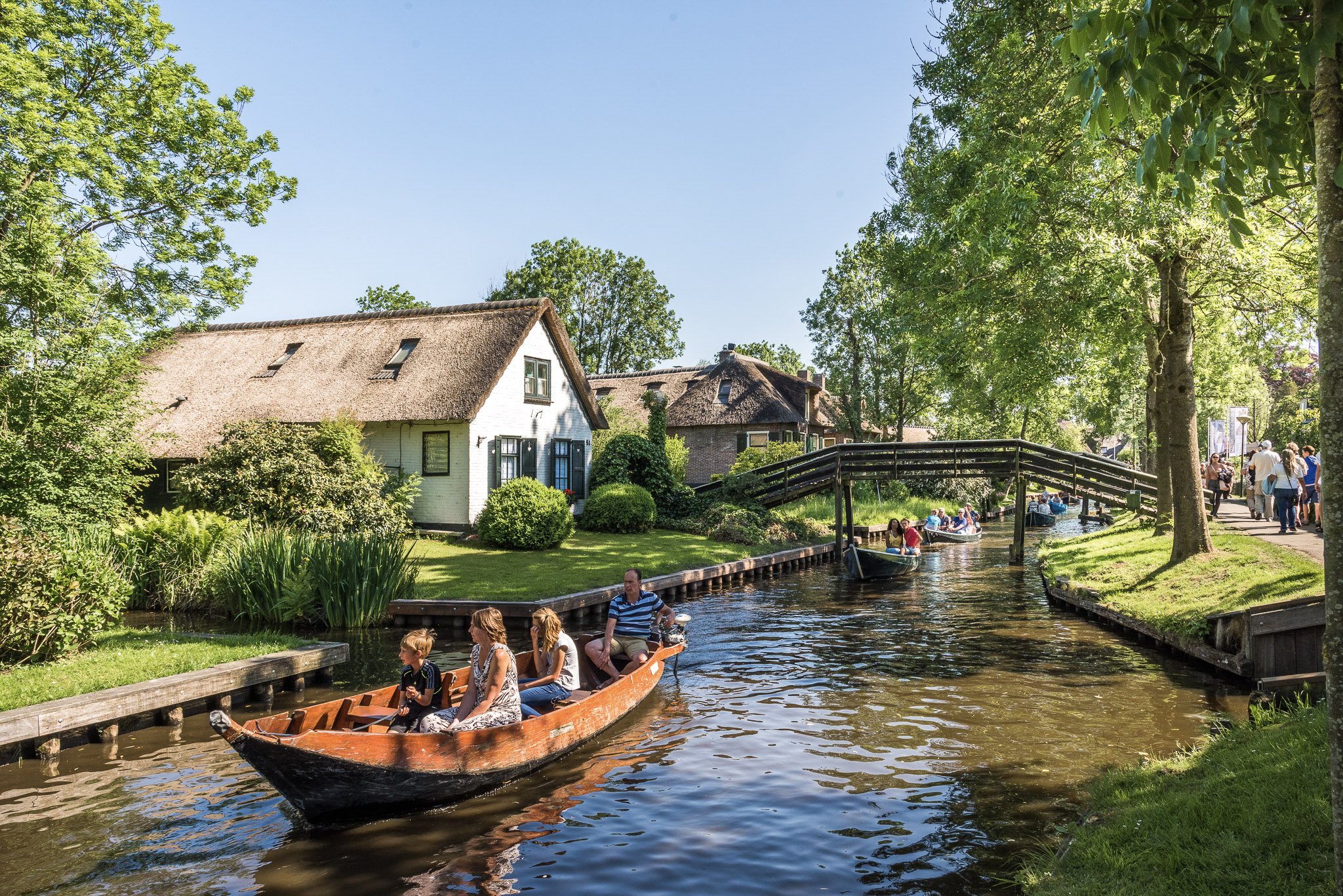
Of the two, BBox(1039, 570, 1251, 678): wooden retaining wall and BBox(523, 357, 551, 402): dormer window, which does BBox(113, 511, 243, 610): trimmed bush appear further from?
BBox(1039, 570, 1251, 678): wooden retaining wall

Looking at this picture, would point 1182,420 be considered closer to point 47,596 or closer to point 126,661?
point 126,661

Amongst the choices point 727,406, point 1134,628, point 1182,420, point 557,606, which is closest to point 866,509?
point 727,406

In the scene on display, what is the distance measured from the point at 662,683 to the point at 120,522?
1157 cm

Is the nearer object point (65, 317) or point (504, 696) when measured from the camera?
point (504, 696)

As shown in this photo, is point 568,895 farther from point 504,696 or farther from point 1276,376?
point 1276,376

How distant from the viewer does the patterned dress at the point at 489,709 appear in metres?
8.33

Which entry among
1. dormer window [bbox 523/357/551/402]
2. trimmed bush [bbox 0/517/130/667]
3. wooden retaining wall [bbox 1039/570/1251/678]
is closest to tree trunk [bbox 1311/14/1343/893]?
wooden retaining wall [bbox 1039/570/1251/678]

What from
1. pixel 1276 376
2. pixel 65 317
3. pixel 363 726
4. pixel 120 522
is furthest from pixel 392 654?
pixel 1276 376

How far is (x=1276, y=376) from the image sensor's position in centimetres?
2011

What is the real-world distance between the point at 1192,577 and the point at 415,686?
42.4 feet

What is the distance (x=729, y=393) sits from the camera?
151 ft

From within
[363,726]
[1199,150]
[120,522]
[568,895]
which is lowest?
[568,895]

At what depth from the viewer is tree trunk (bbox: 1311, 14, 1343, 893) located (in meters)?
3.73

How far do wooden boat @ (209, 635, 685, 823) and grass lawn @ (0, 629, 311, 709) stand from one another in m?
3.40
